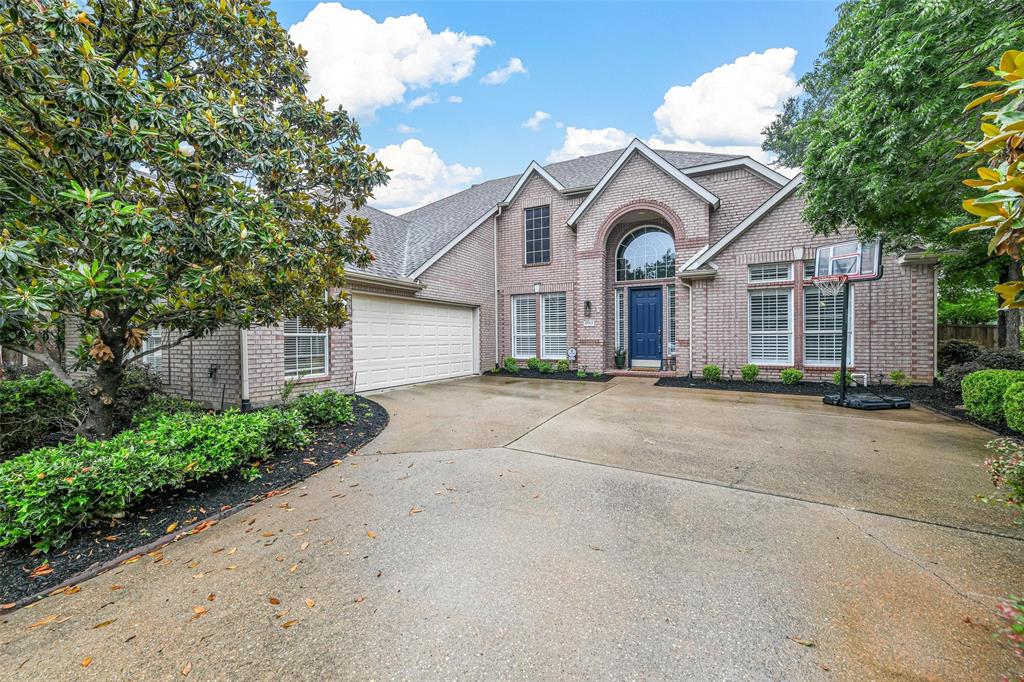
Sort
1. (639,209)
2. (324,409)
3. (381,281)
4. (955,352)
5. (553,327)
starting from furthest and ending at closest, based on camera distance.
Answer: (553,327) → (639,209) → (955,352) → (381,281) → (324,409)

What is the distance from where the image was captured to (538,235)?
1365 cm

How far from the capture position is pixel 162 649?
2008mm

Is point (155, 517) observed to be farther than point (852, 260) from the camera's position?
No

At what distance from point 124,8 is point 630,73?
10944 mm

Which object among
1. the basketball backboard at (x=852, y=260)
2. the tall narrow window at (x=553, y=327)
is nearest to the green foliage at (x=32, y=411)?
the tall narrow window at (x=553, y=327)

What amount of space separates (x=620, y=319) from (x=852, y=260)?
5.90 m

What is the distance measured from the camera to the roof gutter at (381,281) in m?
8.48

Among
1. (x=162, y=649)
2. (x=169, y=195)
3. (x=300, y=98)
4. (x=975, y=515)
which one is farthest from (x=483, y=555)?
(x=300, y=98)

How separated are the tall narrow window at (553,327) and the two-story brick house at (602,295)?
36mm

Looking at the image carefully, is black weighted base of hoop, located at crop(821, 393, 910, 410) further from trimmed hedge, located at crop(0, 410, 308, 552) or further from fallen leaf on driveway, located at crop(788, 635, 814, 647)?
trimmed hedge, located at crop(0, 410, 308, 552)

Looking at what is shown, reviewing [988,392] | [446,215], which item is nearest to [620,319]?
[446,215]

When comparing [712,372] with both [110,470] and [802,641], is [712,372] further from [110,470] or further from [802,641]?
[110,470]

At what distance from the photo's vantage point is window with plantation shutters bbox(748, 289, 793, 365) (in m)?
9.95

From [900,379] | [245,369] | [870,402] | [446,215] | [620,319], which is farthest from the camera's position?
[446,215]
